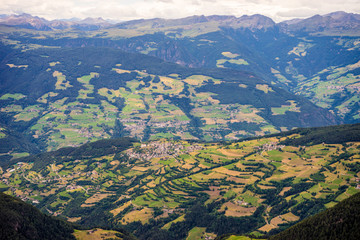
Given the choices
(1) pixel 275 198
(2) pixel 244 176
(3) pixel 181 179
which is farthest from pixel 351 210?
(3) pixel 181 179

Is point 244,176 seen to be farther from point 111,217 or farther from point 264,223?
point 111,217

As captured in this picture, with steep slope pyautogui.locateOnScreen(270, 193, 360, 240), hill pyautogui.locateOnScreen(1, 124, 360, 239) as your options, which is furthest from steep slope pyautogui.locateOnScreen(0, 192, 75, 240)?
steep slope pyautogui.locateOnScreen(270, 193, 360, 240)

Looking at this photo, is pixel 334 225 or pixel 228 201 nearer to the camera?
pixel 334 225

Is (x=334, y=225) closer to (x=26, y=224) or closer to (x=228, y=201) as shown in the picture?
(x=228, y=201)

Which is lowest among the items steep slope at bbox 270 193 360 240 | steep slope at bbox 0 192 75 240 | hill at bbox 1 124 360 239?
hill at bbox 1 124 360 239

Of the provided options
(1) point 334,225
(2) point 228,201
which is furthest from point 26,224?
(1) point 334,225

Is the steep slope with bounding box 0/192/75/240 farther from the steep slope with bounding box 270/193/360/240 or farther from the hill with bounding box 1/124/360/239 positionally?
the steep slope with bounding box 270/193/360/240
